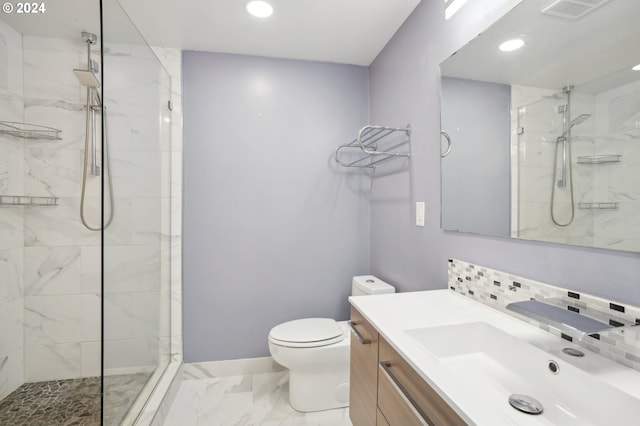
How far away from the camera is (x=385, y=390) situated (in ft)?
3.10

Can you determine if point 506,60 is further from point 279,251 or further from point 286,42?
point 279,251

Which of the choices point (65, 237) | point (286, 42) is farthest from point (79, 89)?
point (286, 42)

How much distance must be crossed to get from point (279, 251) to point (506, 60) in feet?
5.65

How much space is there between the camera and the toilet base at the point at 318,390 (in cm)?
172

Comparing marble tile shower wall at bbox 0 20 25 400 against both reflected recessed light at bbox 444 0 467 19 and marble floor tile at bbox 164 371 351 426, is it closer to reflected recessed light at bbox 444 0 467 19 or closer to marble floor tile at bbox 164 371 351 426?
marble floor tile at bbox 164 371 351 426

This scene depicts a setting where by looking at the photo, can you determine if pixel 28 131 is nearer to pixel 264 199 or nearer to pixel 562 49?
pixel 264 199

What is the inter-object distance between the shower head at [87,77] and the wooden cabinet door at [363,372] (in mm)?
2187

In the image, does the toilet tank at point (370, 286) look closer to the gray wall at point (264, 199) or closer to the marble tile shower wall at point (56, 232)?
the gray wall at point (264, 199)

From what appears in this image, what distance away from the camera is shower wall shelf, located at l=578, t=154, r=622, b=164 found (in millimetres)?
730

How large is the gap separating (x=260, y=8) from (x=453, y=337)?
1.87 metres

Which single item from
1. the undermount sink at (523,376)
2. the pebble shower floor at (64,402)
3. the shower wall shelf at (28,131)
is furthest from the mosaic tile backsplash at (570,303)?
the shower wall shelf at (28,131)

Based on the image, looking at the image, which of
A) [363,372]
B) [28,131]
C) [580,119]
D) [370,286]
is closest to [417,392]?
[363,372]

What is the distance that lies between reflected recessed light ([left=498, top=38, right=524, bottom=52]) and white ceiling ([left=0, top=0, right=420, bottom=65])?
722 millimetres
